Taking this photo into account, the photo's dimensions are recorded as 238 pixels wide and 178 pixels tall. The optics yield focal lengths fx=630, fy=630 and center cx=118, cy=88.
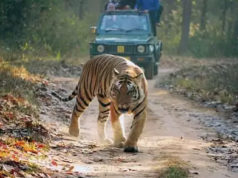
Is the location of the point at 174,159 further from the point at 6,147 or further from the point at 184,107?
the point at 184,107

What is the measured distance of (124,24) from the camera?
1817 cm

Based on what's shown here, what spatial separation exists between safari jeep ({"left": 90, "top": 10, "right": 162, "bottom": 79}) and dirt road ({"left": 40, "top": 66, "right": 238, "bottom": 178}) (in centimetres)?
479

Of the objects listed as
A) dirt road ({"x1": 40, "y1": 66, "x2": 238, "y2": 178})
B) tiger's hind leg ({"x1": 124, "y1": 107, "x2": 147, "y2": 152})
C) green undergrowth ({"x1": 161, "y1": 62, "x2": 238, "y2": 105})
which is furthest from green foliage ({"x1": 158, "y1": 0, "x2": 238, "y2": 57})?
tiger's hind leg ({"x1": 124, "y1": 107, "x2": 147, "y2": 152})

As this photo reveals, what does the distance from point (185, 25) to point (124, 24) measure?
14609mm

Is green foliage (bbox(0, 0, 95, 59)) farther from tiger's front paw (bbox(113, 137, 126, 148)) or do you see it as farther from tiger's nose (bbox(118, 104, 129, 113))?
tiger's nose (bbox(118, 104, 129, 113))

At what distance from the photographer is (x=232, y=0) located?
32.9 metres

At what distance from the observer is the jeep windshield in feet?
59.5

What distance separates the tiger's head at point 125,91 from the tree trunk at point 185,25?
24435 mm

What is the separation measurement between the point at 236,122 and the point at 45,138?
427 cm

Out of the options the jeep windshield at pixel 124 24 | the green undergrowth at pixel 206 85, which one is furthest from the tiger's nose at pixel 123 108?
the jeep windshield at pixel 124 24

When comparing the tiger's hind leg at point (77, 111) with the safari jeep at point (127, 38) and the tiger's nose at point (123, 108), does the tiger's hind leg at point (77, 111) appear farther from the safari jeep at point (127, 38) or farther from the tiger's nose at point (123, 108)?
the safari jeep at point (127, 38)

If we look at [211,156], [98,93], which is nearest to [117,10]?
[98,93]

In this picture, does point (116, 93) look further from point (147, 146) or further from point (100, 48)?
point (100, 48)

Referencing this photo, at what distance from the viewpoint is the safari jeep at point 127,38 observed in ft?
57.5
